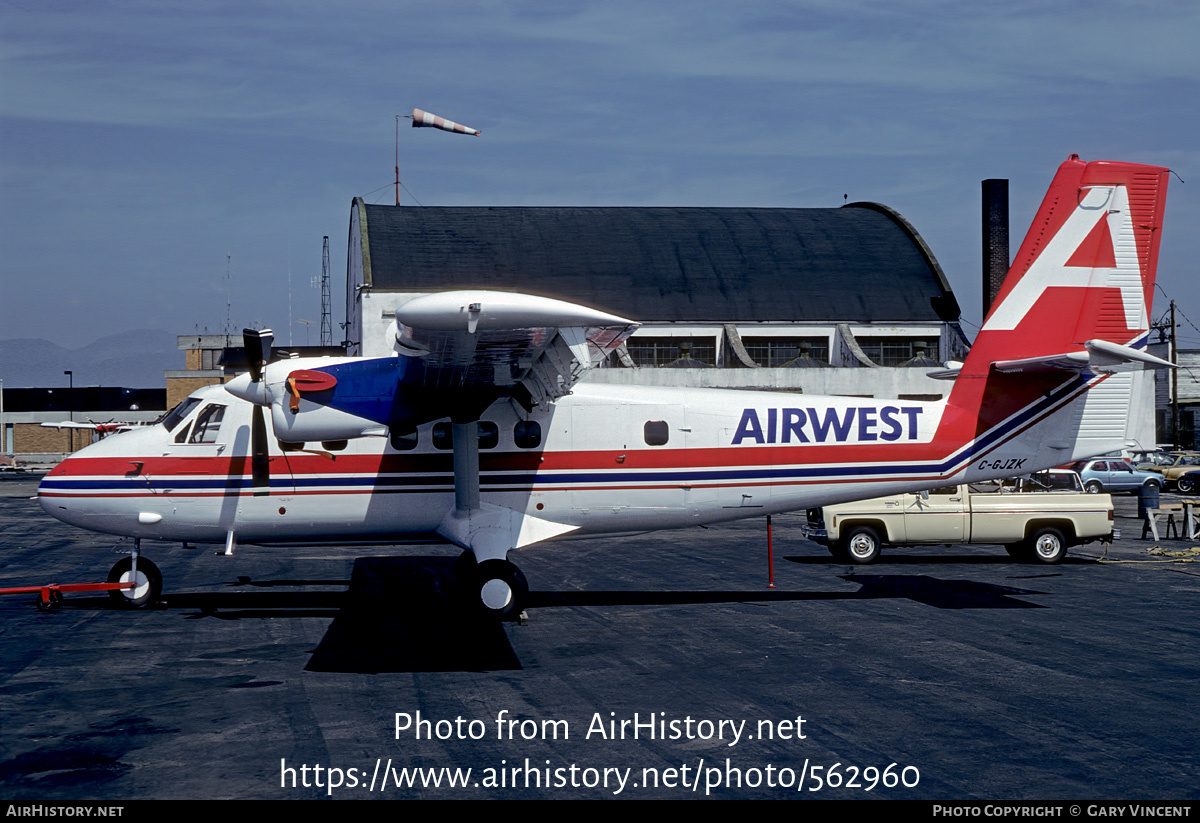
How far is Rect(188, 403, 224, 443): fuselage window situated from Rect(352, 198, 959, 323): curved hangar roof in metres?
30.5

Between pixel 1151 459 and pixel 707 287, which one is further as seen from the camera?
pixel 1151 459

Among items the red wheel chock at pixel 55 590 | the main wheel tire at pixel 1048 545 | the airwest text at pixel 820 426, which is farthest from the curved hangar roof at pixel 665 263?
the airwest text at pixel 820 426

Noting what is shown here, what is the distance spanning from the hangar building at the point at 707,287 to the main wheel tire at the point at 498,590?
29577 mm

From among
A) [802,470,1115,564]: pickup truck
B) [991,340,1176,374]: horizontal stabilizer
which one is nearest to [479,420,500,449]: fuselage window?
[991,340,1176,374]: horizontal stabilizer

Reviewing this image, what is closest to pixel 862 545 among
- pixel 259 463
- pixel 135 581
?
pixel 259 463

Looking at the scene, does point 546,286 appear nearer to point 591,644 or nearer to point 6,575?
point 6,575

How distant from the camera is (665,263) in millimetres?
50281

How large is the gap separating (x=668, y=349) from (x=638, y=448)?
32.8 meters

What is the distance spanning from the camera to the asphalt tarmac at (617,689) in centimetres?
794

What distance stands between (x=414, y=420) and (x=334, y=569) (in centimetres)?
798

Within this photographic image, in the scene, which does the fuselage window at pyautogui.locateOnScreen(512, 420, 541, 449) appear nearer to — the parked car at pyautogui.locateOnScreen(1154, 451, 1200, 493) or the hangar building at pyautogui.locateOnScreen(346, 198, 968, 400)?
the hangar building at pyautogui.locateOnScreen(346, 198, 968, 400)

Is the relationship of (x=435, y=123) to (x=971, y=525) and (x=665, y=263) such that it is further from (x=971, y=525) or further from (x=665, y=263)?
(x=971, y=525)

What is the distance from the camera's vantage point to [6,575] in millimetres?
19188

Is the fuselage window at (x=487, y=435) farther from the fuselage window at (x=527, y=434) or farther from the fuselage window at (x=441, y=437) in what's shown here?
the fuselage window at (x=441, y=437)
